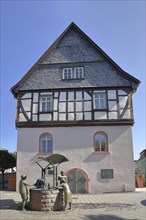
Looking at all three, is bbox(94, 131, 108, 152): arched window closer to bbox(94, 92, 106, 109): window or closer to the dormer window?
bbox(94, 92, 106, 109): window

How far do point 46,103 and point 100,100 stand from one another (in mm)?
4376

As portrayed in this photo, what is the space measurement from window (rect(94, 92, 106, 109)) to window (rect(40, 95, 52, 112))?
367cm

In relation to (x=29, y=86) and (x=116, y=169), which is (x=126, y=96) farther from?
(x=29, y=86)

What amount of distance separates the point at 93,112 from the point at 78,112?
1178mm

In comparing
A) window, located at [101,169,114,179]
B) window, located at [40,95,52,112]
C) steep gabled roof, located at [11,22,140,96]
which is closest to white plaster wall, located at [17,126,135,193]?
window, located at [101,169,114,179]

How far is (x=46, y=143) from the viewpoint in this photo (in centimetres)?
1884

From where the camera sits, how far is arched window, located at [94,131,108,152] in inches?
729

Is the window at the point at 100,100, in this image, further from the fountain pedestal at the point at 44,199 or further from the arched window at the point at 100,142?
the fountain pedestal at the point at 44,199

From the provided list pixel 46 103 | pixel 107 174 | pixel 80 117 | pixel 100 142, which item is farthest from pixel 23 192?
pixel 46 103

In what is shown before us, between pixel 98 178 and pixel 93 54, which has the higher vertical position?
pixel 93 54

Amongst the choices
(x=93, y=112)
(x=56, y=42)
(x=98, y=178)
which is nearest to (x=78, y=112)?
(x=93, y=112)

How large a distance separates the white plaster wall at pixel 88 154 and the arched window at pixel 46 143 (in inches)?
11.5

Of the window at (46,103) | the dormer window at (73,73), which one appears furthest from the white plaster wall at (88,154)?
the dormer window at (73,73)

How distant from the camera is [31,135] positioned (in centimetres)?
1900
